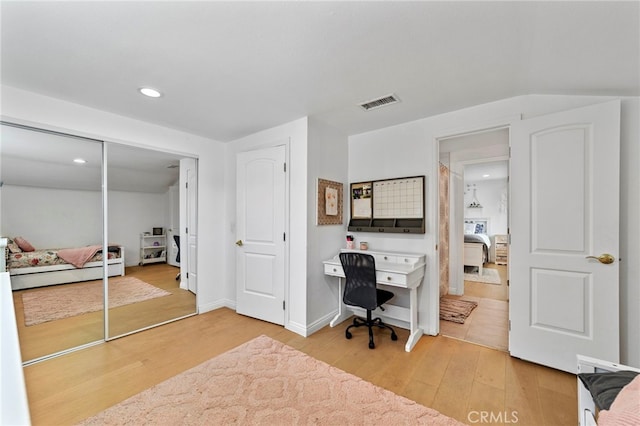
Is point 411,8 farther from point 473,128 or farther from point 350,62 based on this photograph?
point 473,128

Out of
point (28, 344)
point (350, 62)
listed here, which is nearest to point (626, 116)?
point (350, 62)

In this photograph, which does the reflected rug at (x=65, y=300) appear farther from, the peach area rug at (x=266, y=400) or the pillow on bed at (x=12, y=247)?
the peach area rug at (x=266, y=400)

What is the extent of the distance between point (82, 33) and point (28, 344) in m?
2.95

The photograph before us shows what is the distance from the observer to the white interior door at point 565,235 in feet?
6.73

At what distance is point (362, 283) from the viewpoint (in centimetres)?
277

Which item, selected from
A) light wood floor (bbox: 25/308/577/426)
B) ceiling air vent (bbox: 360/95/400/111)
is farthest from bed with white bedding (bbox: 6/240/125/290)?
ceiling air vent (bbox: 360/95/400/111)

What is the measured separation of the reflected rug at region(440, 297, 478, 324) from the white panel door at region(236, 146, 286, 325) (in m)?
2.18

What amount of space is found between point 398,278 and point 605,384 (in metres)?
1.53

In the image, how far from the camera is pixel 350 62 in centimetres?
189

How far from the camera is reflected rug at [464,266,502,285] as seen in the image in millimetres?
5570

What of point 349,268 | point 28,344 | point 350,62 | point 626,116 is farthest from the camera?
point 349,268

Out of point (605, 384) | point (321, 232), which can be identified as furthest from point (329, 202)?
point (605, 384)

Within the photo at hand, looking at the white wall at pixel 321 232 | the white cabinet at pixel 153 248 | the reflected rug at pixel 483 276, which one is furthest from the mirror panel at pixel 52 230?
the reflected rug at pixel 483 276

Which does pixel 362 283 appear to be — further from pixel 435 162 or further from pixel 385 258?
pixel 435 162
